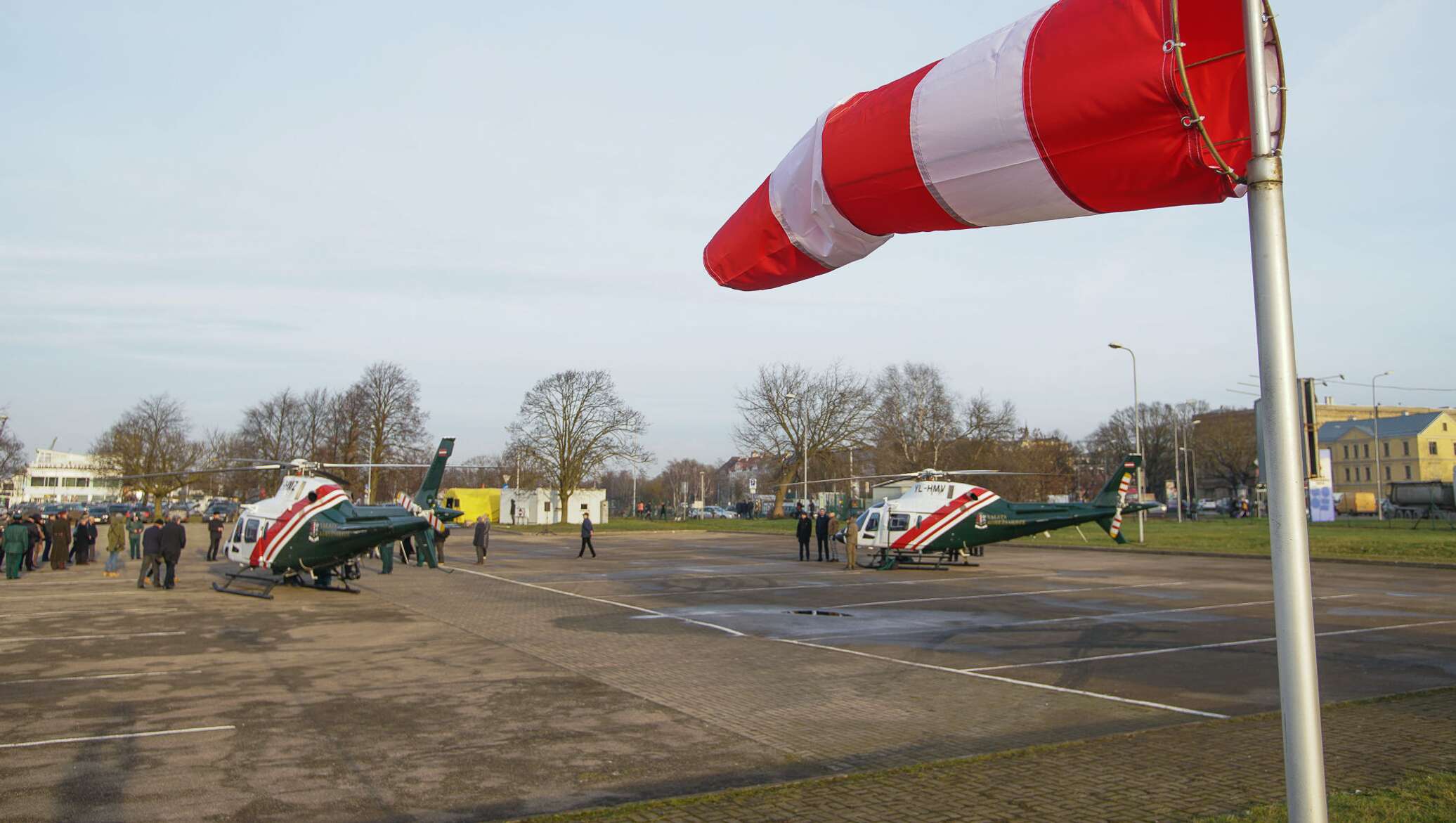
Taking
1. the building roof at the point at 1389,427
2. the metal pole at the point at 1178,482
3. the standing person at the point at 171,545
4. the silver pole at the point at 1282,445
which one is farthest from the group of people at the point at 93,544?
the building roof at the point at 1389,427

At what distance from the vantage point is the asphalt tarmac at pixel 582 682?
7.09 m

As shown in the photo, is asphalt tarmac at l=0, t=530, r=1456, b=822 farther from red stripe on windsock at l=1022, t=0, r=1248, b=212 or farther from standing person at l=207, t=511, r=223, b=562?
standing person at l=207, t=511, r=223, b=562

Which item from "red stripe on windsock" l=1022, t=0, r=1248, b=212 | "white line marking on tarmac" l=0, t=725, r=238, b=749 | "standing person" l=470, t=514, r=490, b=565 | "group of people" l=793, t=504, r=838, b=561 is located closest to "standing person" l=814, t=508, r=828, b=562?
"group of people" l=793, t=504, r=838, b=561

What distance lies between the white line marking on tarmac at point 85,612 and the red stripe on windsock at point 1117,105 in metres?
18.1

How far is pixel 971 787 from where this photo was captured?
6.50 meters

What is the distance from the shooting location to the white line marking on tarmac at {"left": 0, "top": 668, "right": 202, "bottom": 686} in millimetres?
10773

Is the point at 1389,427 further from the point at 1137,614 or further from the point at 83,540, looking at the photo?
the point at 83,540

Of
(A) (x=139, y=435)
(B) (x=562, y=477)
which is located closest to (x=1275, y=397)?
(B) (x=562, y=477)

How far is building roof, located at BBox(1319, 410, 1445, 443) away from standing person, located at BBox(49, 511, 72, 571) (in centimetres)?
10850

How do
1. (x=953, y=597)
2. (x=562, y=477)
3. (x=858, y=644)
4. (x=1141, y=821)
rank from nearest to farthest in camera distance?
(x=1141, y=821) < (x=858, y=644) < (x=953, y=597) < (x=562, y=477)

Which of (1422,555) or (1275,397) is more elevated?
(1275,397)

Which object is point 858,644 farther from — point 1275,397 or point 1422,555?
point 1422,555

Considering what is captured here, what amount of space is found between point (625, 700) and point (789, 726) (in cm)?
197

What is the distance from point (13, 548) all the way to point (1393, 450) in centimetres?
11894
